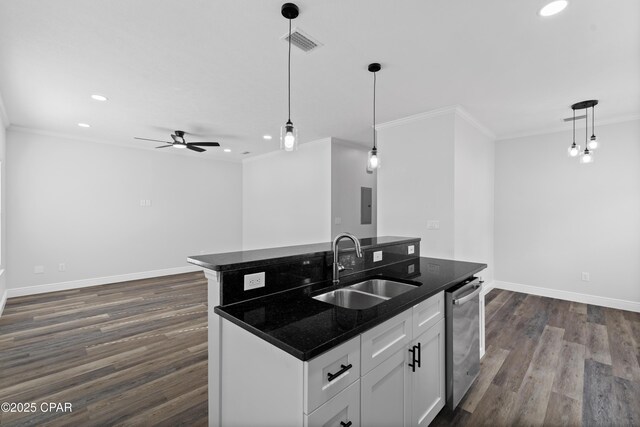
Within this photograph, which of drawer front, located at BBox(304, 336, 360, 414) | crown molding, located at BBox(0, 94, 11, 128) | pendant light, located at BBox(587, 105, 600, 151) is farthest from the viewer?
crown molding, located at BBox(0, 94, 11, 128)

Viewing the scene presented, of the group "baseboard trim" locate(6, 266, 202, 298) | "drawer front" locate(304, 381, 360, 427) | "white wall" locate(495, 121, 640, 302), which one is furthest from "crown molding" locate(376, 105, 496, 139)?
"baseboard trim" locate(6, 266, 202, 298)

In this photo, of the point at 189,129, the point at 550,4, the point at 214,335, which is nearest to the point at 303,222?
the point at 189,129

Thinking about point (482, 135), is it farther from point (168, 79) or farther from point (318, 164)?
point (168, 79)

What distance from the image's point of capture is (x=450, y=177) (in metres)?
3.65

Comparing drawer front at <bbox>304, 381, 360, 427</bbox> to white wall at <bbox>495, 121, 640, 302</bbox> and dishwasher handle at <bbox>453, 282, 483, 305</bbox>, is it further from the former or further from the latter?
white wall at <bbox>495, 121, 640, 302</bbox>

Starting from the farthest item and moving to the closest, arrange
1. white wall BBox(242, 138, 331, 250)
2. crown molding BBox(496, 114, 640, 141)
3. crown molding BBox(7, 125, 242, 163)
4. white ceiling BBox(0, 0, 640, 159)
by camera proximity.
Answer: white wall BBox(242, 138, 331, 250), crown molding BBox(7, 125, 242, 163), crown molding BBox(496, 114, 640, 141), white ceiling BBox(0, 0, 640, 159)

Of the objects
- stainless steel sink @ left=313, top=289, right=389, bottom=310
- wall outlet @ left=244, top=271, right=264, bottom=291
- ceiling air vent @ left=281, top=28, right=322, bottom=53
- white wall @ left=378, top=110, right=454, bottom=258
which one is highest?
ceiling air vent @ left=281, top=28, right=322, bottom=53

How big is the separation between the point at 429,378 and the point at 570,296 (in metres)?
4.14

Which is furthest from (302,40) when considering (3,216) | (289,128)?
→ (3,216)

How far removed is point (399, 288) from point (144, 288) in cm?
493

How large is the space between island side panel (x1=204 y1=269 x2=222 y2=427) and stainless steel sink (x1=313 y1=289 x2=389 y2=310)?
721 millimetres

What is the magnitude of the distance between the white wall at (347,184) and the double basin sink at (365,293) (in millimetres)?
3016

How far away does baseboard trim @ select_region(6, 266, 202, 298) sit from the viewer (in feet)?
15.1

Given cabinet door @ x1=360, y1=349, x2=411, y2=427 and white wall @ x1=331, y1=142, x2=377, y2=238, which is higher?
white wall @ x1=331, y1=142, x2=377, y2=238
